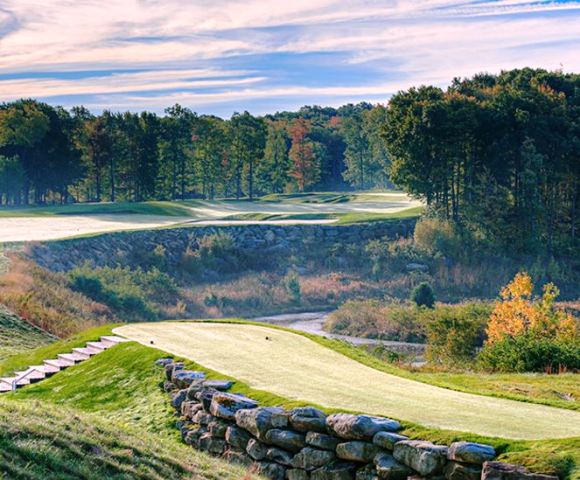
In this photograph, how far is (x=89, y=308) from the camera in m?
39.2

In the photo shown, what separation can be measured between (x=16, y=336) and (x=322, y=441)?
59.8ft

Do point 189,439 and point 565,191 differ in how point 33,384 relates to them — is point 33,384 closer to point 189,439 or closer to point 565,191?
point 189,439

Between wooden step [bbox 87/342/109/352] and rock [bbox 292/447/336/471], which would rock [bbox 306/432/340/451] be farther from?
wooden step [bbox 87/342/109/352]

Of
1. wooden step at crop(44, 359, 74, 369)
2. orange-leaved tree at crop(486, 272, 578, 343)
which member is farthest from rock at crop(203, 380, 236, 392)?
orange-leaved tree at crop(486, 272, 578, 343)

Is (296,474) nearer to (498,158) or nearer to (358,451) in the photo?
(358,451)

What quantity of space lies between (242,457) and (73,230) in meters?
46.5

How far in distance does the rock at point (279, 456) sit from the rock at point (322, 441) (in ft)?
1.62

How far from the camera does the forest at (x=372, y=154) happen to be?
61.9 meters

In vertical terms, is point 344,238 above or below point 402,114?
below

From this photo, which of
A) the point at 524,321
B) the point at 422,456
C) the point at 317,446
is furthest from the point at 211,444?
the point at 524,321

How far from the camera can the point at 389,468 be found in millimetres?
12430

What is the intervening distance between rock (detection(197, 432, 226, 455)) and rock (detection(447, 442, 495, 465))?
15.8 ft

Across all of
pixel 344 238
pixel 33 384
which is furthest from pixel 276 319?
pixel 33 384

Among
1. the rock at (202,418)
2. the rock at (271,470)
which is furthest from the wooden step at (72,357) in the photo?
the rock at (271,470)
